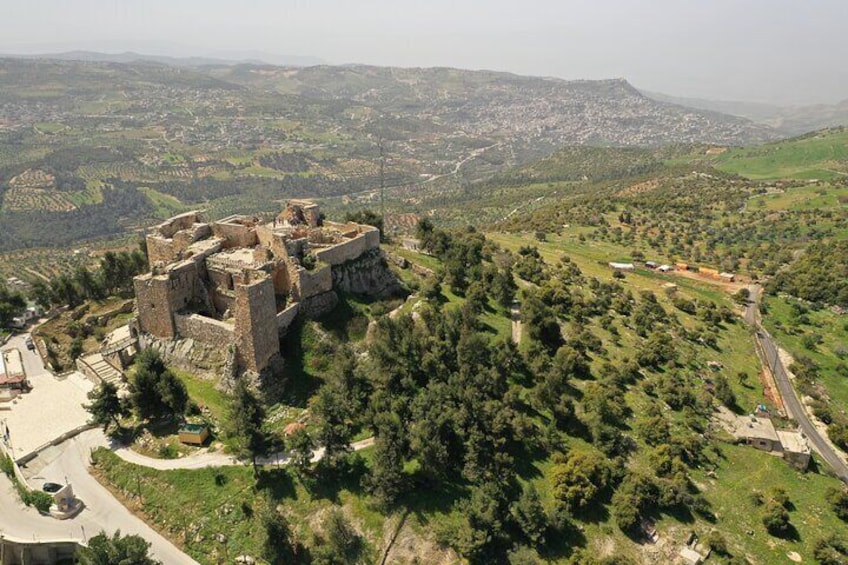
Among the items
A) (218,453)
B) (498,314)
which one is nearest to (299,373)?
(218,453)

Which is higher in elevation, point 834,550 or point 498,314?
point 498,314

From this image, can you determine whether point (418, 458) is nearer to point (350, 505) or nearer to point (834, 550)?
point (350, 505)

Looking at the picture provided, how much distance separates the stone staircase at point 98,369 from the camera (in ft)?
138

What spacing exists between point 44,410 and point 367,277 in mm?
25918

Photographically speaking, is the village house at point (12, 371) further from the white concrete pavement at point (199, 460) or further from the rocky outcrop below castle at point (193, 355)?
the white concrete pavement at point (199, 460)

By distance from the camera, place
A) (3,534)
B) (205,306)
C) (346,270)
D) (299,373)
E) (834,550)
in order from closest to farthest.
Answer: (3,534) < (834,550) < (299,373) < (205,306) < (346,270)

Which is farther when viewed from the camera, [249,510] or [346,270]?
[346,270]

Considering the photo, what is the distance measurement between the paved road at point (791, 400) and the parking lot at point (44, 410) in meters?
57.9

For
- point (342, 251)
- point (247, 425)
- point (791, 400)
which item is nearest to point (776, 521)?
point (791, 400)

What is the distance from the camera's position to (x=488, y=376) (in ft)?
133

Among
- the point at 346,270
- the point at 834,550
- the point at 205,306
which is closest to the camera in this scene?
the point at 834,550

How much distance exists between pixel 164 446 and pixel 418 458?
54.4 feet

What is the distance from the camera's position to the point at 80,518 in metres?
32.4

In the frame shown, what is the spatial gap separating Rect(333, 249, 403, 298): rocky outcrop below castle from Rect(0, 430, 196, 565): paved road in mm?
21449
